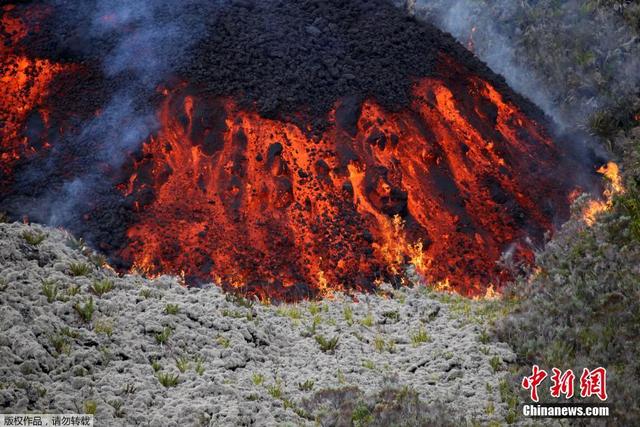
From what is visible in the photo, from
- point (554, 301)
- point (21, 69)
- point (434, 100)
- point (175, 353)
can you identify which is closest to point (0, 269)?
point (175, 353)

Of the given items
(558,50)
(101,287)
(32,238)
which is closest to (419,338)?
(101,287)

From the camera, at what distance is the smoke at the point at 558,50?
20078 millimetres

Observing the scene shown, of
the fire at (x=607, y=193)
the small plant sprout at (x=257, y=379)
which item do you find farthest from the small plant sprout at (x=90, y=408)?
the fire at (x=607, y=193)

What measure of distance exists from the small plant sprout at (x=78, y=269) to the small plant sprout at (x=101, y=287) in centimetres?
26

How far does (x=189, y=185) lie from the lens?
14.2 metres

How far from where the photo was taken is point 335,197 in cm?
1423

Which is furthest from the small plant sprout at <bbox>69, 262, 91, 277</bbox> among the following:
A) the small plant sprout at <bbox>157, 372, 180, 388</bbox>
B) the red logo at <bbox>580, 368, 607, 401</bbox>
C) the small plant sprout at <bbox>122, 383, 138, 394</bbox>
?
the red logo at <bbox>580, 368, 607, 401</bbox>

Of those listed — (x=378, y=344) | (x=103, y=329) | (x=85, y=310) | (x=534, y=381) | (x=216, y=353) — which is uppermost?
(x=85, y=310)

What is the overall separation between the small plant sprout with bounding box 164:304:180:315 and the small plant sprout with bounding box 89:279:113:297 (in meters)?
0.80

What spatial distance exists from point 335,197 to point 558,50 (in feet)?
33.4

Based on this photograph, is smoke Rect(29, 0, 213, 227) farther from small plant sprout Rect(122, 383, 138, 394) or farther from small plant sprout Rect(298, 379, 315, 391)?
small plant sprout Rect(298, 379, 315, 391)

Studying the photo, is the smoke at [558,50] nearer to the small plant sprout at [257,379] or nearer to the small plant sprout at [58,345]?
the small plant sprout at [257,379]

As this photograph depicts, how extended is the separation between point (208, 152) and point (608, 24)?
12229mm

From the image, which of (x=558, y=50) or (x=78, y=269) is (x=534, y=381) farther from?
(x=558, y=50)
